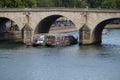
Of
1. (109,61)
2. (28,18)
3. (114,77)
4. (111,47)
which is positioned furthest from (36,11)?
(114,77)

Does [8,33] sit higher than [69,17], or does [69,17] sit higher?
[69,17]

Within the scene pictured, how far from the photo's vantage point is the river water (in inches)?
1954

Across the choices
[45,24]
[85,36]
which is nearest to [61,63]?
[85,36]

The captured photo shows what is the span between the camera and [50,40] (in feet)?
237

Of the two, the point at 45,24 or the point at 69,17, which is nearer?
the point at 69,17

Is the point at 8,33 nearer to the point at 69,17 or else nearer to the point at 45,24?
the point at 45,24

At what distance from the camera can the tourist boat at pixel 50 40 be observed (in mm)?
71875

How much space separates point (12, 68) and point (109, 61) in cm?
957

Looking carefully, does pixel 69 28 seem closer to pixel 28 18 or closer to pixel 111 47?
pixel 28 18

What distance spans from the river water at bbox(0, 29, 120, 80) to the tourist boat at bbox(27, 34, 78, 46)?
2160mm

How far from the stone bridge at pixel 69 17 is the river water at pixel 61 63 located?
3145mm

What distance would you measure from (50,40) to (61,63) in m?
16.7

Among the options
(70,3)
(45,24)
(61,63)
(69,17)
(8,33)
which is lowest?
(61,63)

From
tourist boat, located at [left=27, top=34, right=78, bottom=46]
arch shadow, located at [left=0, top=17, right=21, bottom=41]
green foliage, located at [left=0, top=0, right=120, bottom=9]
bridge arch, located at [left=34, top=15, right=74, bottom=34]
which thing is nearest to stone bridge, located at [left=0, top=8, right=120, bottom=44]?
bridge arch, located at [left=34, top=15, right=74, bottom=34]
